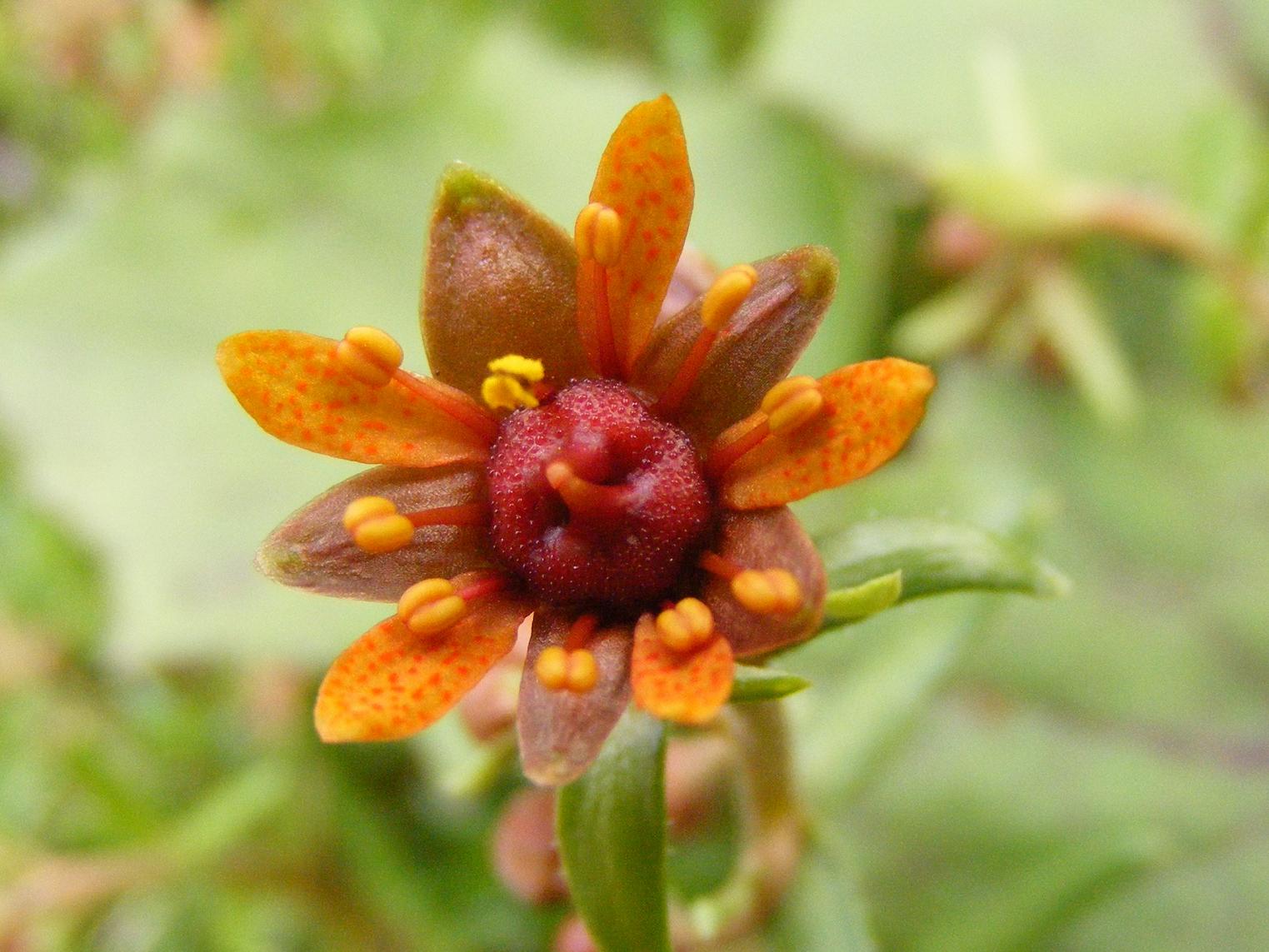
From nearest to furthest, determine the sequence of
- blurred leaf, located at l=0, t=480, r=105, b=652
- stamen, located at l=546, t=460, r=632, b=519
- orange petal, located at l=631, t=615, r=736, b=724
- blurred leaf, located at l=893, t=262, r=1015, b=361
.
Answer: orange petal, located at l=631, t=615, r=736, b=724 → stamen, located at l=546, t=460, r=632, b=519 → blurred leaf, located at l=893, t=262, r=1015, b=361 → blurred leaf, located at l=0, t=480, r=105, b=652

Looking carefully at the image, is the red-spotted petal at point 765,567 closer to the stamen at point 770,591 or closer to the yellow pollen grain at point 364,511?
the stamen at point 770,591

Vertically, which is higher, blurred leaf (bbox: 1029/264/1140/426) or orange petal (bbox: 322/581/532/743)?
orange petal (bbox: 322/581/532/743)

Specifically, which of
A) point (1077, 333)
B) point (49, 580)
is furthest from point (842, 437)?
point (49, 580)

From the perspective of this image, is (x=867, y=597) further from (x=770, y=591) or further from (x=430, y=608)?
(x=430, y=608)

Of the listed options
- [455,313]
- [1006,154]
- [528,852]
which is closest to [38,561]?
[528,852]

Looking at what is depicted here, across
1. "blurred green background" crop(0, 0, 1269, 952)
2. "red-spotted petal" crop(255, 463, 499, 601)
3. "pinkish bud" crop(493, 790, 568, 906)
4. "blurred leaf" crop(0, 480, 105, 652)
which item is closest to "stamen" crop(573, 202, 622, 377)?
"red-spotted petal" crop(255, 463, 499, 601)

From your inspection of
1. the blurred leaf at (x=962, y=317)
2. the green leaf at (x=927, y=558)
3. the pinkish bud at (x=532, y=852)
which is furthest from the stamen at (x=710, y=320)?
→ the blurred leaf at (x=962, y=317)

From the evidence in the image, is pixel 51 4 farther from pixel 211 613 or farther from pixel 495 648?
pixel 495 648

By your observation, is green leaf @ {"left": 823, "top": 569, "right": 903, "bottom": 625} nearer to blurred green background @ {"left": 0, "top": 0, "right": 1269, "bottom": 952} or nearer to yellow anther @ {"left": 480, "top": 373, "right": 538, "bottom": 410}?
yellow anther @ {"left": 480, "top": 373, "right": 538, "bottom": 410}
